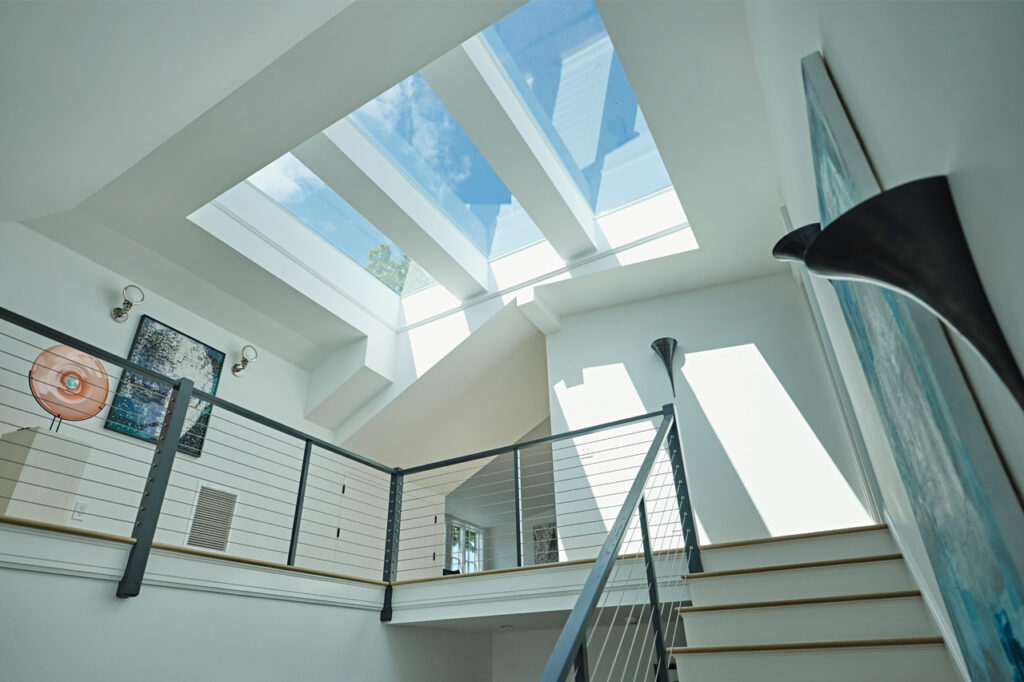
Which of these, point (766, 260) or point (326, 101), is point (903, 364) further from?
point (766, 260)

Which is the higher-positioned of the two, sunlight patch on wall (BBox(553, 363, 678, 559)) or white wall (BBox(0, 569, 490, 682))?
sunlight patch on wall (BBox(553, 363, 678, 559))

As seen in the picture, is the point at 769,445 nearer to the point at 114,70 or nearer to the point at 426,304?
the point at 426,304

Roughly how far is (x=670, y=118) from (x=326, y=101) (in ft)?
6.63

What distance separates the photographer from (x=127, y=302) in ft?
13.5

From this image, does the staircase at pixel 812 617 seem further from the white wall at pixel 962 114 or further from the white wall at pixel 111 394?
the white wall at pixel 111 394

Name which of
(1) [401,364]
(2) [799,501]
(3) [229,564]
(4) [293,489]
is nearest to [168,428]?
(3) [229,564]

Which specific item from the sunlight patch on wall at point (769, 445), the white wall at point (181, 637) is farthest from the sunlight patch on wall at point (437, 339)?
the white wall at point (181, 637)

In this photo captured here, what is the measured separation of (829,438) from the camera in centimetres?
402

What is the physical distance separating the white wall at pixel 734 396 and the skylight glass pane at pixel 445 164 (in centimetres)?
105

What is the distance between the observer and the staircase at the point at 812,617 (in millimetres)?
2000

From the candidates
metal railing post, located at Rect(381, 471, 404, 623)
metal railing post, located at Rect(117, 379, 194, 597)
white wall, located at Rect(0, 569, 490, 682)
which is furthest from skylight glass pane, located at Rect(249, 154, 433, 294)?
white wall, located at Rect(0, 569, 490, 682)

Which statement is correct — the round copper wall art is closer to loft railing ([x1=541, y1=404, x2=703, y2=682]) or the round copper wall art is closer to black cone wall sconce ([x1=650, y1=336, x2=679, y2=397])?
loft railing ([x1=541, y1=404, x2=703, y2=682])

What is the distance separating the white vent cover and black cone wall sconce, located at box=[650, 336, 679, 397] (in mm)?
3553

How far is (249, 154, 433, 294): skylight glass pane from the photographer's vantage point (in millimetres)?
4480
